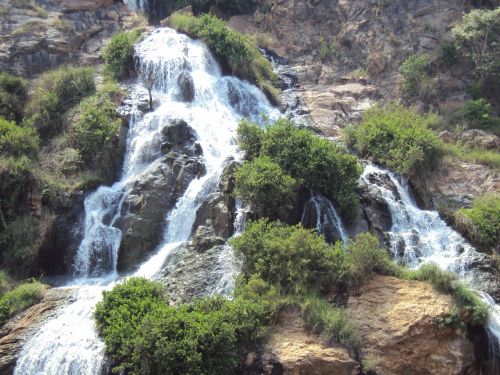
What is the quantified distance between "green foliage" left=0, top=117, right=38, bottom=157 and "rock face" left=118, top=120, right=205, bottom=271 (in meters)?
4.17

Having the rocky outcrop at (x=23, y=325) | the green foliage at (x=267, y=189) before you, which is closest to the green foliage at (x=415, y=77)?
the green foliage at (x=267, y=189)

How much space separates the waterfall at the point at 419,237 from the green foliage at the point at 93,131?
9296 mm

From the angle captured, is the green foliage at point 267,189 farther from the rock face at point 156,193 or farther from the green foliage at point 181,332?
the green foliage at point 181,332

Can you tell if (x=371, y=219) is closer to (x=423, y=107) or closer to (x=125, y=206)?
(x=125, y=206)

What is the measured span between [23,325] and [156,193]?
6.14m

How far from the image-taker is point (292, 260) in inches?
547

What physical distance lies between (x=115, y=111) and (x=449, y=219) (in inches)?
511

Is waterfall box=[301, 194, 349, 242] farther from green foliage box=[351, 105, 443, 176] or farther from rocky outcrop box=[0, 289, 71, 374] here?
rocky outcrop box=[0, 289, 71, 374]

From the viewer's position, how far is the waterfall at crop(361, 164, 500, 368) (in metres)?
16.5

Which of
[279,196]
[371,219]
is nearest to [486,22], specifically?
[371,219]

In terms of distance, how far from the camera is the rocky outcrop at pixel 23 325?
42.0 feet

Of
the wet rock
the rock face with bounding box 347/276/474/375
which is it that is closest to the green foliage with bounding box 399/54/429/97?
the wet rock

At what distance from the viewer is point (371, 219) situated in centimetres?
1781

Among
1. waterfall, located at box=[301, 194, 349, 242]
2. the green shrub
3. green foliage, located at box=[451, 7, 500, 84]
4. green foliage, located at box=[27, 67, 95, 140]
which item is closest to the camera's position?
waterfall, located at box=[301, 194, 349, 242]
